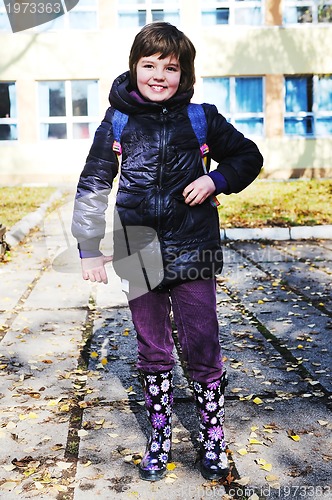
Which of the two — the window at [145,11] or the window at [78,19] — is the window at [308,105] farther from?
the window at [78,19]

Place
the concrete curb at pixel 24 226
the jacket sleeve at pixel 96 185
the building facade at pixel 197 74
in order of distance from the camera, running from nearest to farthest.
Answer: the jacket sleeve at pixel 96 185 < the concrete curb at pixel 24 226 < the building facade at pixel 197 74

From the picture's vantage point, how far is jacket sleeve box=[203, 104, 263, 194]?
2736 millimetres

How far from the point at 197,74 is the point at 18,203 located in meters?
9.03

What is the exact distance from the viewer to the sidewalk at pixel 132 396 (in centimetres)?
270

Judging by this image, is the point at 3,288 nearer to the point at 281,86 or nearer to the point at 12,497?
the point at 12,497

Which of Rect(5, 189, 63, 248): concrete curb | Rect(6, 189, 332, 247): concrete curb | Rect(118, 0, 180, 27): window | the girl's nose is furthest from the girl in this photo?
Rect(118, 0, 180, 27): window

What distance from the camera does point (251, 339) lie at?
4562 millimetres

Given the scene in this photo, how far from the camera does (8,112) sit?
64.7ft

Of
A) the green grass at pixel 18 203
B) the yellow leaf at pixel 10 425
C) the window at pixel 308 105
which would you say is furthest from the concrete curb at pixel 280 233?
the window at pixel 308 105

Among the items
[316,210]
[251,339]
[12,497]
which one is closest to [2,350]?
[251,339]

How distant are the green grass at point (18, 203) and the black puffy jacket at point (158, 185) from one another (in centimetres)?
677

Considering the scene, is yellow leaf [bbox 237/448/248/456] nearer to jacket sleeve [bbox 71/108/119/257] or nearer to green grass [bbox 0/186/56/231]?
jacket sleeve [bbox 71/108/119/257]

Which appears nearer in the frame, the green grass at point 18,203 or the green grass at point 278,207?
the green grass at point 278,207

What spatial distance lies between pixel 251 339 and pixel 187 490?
2.02 meters
